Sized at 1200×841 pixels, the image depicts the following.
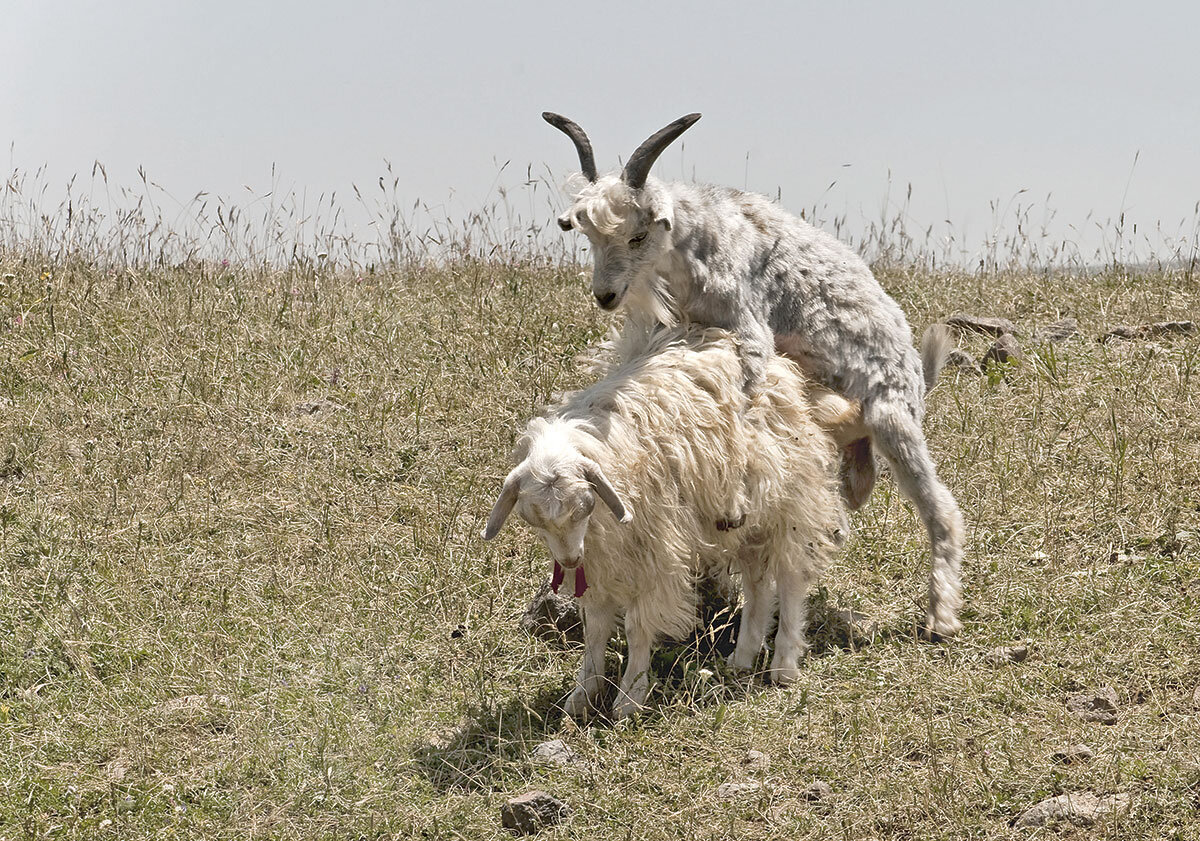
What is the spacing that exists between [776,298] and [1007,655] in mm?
1774

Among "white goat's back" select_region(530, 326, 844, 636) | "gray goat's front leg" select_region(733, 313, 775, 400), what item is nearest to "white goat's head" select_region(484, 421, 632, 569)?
"white goat's back" select_region(530, 326, 844, 636)

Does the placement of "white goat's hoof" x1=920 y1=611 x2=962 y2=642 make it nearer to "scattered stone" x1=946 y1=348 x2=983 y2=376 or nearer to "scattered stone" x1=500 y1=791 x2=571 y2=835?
"scattered stone" x1=500 y1=791 x2=571 y2=835

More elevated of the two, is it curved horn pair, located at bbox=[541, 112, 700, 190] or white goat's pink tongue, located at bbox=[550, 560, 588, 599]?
curved horn pair, located at bbox=[541, 112, 700, 190]

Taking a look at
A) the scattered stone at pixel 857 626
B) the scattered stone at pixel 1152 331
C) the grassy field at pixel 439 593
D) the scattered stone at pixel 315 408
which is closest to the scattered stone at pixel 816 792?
the grassy field at pixel 439 593

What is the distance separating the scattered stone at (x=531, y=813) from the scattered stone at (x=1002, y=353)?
4847 mm

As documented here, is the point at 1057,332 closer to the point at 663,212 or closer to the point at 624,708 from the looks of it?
the point at 663,212

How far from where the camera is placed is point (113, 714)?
510cm

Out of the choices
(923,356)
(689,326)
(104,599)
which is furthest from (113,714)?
(923,356)

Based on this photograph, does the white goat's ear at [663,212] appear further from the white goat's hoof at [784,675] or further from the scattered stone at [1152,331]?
the scattered stone at [1152,331]

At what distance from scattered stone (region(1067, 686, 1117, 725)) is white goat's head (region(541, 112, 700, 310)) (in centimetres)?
232

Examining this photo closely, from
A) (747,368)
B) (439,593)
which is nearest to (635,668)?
(439,593)

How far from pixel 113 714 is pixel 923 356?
12.9 ft

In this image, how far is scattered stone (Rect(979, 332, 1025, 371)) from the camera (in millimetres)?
8094

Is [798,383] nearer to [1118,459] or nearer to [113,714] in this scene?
[1118,459]
